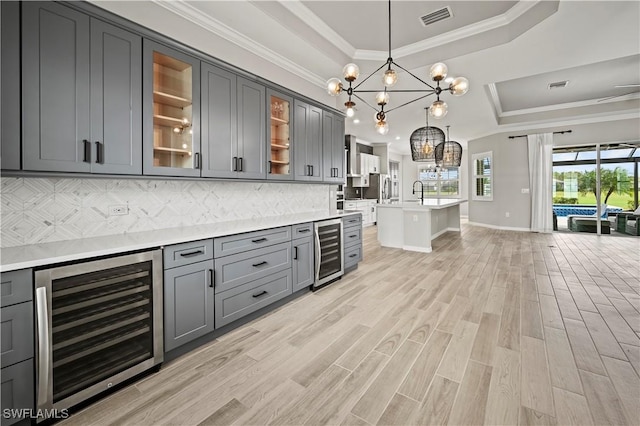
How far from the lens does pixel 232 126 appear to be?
2754mm

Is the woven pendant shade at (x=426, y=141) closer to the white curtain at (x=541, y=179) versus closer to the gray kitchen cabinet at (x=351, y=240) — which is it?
the gray kitchen cabinet at (x=351, y=240)

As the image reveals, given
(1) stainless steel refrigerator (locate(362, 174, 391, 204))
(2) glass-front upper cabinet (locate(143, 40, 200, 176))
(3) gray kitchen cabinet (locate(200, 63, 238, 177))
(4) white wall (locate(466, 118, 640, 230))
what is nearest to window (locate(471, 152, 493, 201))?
(4) white wall (locate(466, 118, 640, 230))

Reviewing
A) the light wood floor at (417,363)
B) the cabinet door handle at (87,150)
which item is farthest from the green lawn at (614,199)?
the cabinet door handle at (87,150)

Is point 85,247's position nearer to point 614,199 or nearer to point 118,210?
point 118,210

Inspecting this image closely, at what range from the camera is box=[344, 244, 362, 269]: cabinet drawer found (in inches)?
158

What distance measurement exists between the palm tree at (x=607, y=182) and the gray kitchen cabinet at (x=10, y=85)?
33.9 ft

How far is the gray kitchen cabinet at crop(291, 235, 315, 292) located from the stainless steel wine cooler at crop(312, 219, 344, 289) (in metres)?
0.09

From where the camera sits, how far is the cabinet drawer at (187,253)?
1944 millimetres

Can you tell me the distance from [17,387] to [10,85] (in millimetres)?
1563

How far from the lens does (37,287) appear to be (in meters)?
1.40

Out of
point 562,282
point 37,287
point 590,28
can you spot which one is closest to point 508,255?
point 562,282

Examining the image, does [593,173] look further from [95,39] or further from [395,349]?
[95,39]

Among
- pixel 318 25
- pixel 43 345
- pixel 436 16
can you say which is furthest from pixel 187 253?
pixel 436 16

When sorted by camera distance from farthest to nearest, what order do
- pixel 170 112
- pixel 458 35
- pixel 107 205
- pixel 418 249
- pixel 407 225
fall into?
pixel 407 225
pixel 418 249
pixel 458 35
pixel 170 112
pixel 107 205
